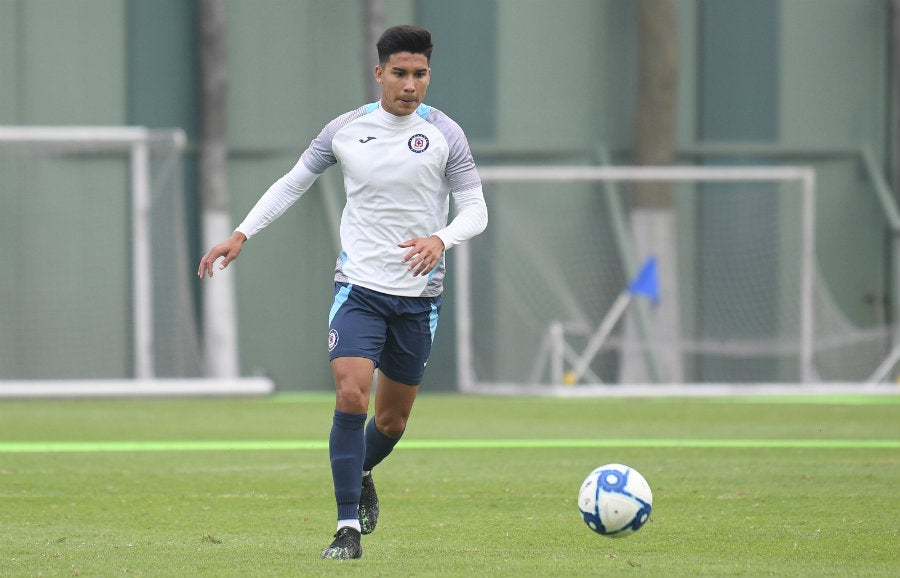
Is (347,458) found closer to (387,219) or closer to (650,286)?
(387,219)

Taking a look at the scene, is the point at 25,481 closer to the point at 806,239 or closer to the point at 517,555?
the point at 517,555

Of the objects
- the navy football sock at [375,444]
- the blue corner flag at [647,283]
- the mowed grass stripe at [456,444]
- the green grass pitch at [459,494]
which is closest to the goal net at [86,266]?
the green grass pitch at [459,494]

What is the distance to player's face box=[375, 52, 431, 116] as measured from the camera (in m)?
6.24

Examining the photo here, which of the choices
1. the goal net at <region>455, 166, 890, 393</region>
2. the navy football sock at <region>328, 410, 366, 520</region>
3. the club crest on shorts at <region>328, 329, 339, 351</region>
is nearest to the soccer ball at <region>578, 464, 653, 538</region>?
the navy football sock at <region>328, 410, 366, 520</region>

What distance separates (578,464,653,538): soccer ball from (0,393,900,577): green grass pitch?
5.0 inches

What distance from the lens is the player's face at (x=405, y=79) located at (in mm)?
6242

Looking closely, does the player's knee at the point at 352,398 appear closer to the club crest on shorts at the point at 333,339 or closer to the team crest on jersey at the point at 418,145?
the club crest on shorts at the point at 333,339

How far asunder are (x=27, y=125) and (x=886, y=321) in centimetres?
1164

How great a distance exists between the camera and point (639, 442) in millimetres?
11258

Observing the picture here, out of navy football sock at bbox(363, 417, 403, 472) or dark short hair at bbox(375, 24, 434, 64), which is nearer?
dark short hair at bbox(375, 24, 434, 64)

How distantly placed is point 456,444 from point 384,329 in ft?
16.5

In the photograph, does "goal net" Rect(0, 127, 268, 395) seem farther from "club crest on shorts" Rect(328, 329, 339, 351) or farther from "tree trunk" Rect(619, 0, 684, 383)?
"club crest on shorts" Rect(328, 329, 339, 351)

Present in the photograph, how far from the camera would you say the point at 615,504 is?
19.8 feet

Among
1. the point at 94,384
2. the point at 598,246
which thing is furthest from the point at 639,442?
the point at 598,246
